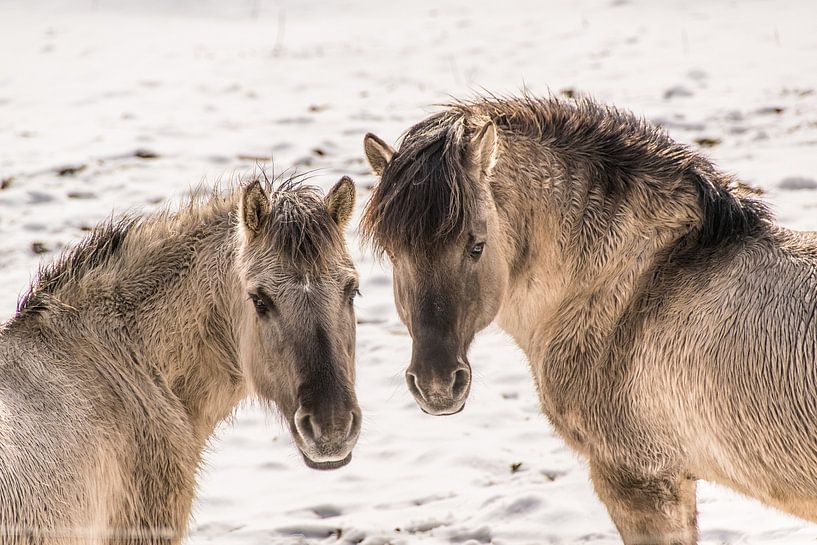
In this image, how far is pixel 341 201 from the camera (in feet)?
14.7

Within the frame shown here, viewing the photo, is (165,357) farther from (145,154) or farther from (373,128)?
(373,128)

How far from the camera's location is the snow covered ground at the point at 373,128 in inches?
228

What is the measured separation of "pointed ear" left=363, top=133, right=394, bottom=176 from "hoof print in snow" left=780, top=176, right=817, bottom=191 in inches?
202

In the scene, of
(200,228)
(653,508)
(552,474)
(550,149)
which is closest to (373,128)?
(552,474)

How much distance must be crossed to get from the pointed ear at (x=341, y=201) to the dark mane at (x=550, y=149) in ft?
0.33

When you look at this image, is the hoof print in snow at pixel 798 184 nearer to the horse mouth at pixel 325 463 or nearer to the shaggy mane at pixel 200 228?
the shaggy mane at pixel 200 228

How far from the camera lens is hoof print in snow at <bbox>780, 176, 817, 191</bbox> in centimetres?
858

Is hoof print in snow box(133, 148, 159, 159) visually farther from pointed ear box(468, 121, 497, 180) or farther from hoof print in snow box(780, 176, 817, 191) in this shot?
pointed ear box(468, 121, 497, 180)

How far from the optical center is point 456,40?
14.0m

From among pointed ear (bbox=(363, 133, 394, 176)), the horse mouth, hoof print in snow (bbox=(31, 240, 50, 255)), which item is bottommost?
hoof print in snow (bbox=(31, 240, 50, 255))

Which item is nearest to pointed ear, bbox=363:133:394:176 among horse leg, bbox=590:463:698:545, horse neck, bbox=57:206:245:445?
horse neck, bbox=57:206:245:445

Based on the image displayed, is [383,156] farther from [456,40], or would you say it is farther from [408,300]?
[456,40]

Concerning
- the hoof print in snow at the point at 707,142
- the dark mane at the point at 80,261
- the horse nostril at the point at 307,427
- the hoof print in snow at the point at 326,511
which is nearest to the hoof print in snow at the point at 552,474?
the hoof print in snow at the point at 326,511

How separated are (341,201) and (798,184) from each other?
5580mm
